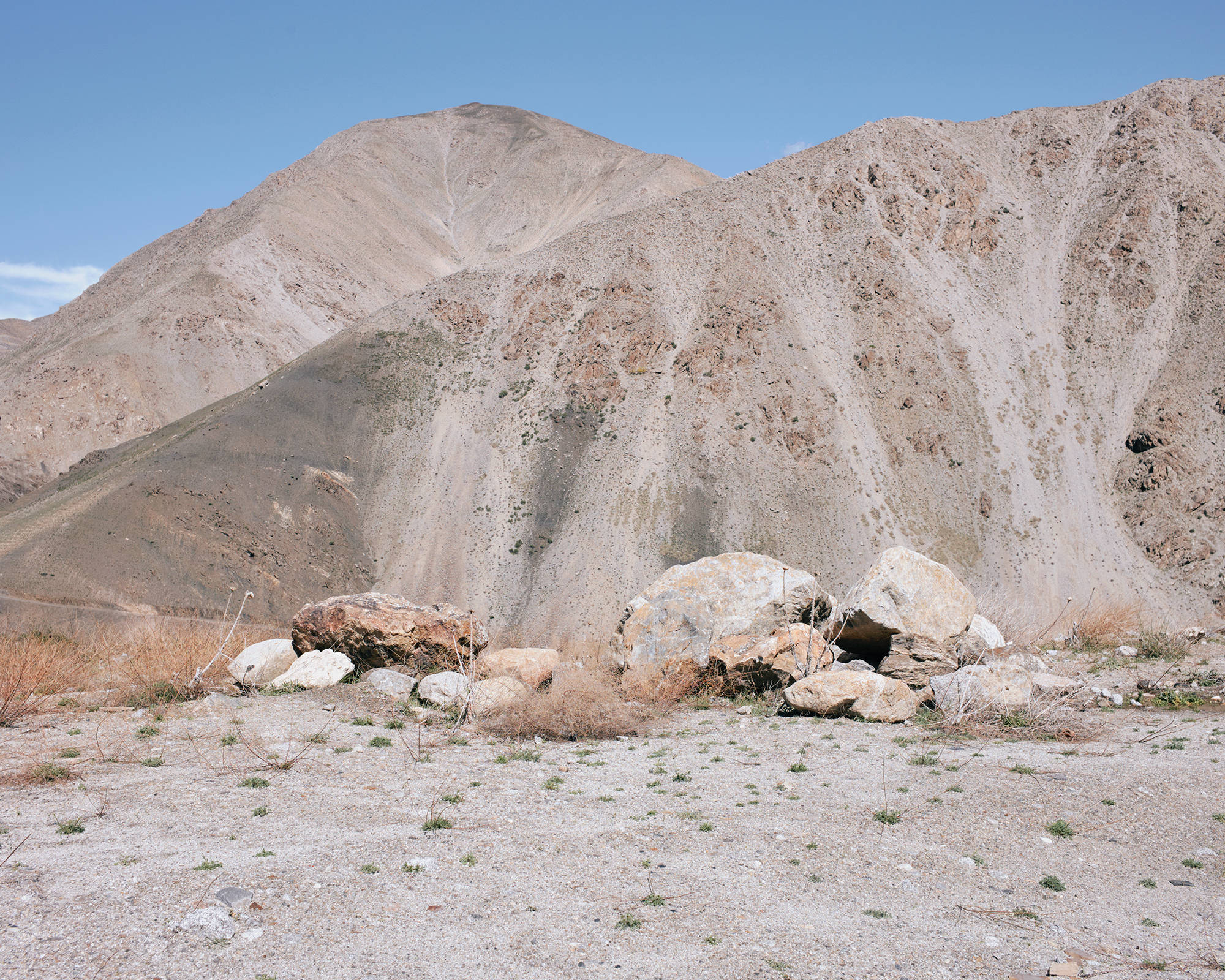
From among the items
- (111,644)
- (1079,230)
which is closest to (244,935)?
(111,644)

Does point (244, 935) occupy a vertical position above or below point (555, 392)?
below

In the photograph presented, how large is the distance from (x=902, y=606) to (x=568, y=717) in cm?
651

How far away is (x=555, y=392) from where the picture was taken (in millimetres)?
44688

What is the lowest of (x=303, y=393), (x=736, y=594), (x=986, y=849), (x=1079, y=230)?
(x=986, y=849)

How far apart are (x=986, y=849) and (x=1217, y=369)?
44995mm

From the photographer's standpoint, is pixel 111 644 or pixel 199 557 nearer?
pixel 111 644

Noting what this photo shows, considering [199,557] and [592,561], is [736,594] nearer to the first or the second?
[592,561]

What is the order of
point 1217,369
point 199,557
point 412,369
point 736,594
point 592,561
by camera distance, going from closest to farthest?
1. point 736,594
2. point 199,557
3. point 592,561
4. point 1217,369
5. point 412,369

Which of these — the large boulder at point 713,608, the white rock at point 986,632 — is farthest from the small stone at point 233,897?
the white rock at point 986,632

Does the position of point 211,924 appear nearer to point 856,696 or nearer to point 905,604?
point 856,696

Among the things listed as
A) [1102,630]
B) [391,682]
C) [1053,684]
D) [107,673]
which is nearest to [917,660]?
[1053,684]

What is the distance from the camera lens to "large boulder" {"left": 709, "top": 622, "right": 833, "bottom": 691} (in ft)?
→ 46.6

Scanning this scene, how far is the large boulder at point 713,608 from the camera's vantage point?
15.0 metres

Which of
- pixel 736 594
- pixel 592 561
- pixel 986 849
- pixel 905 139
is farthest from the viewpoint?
pixel 905 139
